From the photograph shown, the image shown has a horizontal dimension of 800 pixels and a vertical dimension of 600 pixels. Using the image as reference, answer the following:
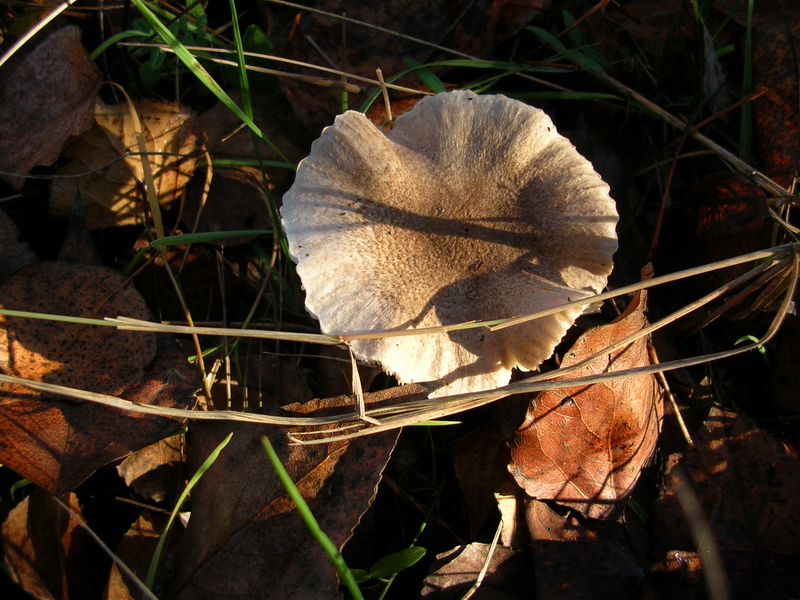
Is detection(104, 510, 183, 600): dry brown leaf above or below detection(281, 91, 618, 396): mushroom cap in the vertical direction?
below

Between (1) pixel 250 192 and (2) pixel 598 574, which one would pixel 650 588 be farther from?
(1) pixel 250 192

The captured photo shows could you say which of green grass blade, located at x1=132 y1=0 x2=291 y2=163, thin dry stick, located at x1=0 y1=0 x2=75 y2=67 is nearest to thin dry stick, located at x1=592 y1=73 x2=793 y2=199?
green grass blade, located at x1=132 y1=0 x2=291 y2=163

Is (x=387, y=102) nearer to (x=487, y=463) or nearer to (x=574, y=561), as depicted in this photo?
(x=487, y=463)

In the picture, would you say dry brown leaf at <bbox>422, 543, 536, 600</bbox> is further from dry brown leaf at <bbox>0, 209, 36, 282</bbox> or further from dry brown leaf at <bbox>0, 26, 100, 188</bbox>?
dry brown leaf at <bbox>0, 26, 100, 188</bbox>

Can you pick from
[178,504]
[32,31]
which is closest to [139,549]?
[178,504]

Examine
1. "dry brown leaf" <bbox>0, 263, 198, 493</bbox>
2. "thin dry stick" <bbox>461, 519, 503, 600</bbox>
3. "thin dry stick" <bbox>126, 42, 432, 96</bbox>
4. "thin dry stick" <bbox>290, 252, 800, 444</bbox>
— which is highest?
"thin dry stick" <bbox>126, 42, 432, 96</bbox>

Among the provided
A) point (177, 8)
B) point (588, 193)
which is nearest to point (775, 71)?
point (588, 193)

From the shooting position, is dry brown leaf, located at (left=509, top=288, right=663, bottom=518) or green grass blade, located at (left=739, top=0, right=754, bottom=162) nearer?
dry brown leaf, located at (left=509, top=288, right=663, bottom=518)

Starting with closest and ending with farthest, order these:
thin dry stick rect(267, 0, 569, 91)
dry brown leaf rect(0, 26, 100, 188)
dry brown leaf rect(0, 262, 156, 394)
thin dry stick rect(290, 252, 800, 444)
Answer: thin dry stick rect(290, 252, 800, 444), dry brown leaf rect(0, 262, 156, 394), dry brown leaf rect(0, 26, 100, 188), thin dry stick rect(267, 0, 569, 91)
